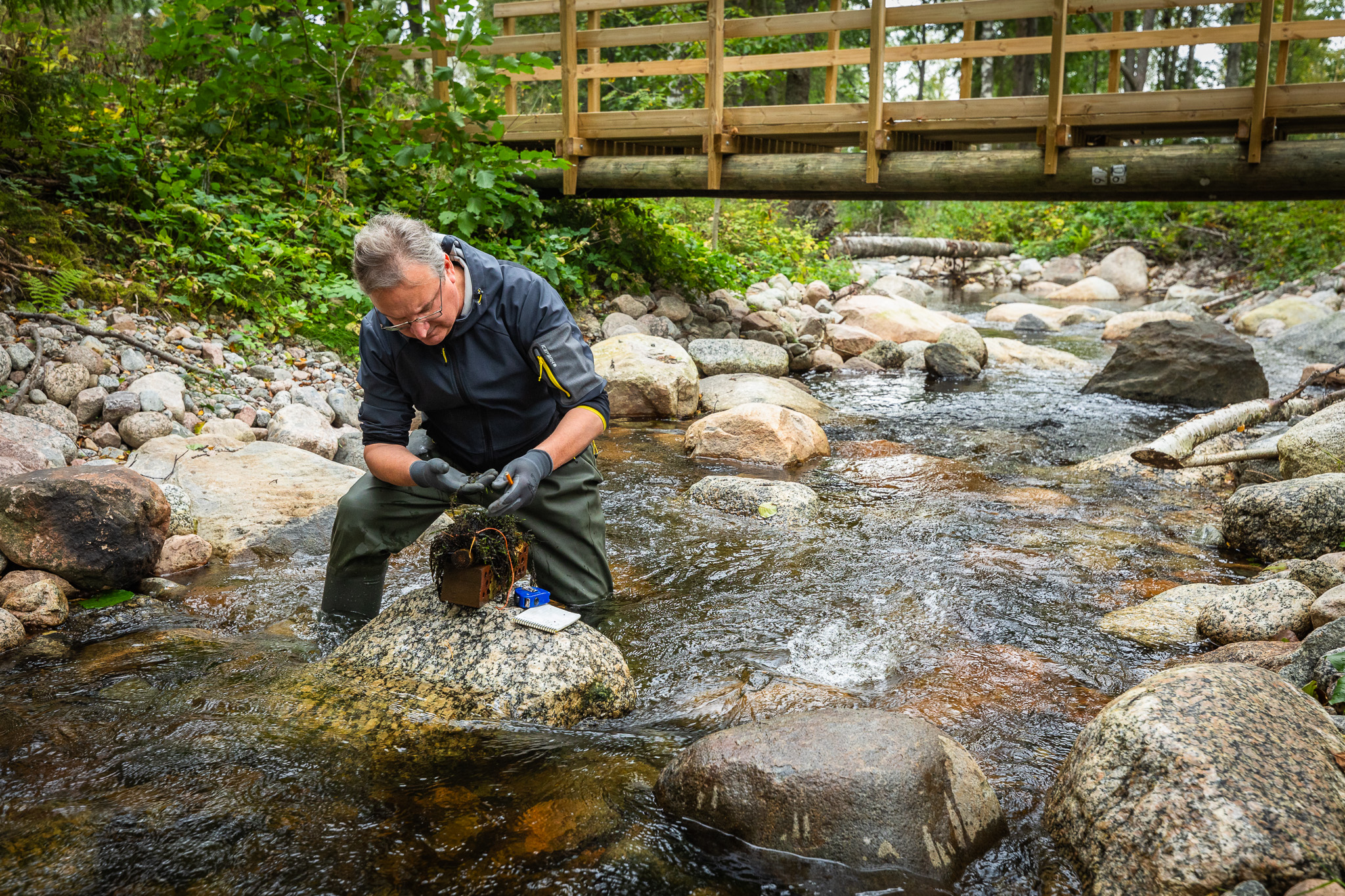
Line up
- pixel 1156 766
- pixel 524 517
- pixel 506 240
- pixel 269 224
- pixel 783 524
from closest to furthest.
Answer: pixel 1156 766 → pixel 524 517 → pixel 783 524 → pixel 269 224 → pixel 506 240

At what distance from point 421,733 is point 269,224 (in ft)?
22.0

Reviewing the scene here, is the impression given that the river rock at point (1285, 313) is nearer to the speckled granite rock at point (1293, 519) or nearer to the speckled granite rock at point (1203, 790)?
the speckled granite rock at point (1293, 519)

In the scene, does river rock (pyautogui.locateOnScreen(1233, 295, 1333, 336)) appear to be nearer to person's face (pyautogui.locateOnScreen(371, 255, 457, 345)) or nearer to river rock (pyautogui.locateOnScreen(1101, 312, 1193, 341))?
river rock (pyautogui.locateOnScreen(1101, 312, 1193, 341))

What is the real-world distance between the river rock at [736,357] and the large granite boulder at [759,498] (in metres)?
3.99

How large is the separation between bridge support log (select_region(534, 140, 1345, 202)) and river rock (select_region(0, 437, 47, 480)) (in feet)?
22.3

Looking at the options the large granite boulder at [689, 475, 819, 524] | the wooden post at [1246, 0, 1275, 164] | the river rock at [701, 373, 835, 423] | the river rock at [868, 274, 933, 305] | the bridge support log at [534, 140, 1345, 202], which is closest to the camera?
the large granite boulder at [689, 475, 819, 524]

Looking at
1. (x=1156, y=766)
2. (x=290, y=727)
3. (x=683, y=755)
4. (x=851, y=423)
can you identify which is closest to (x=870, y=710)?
(x=683, y=755)

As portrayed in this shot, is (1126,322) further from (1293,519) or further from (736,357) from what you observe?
(1293,519)

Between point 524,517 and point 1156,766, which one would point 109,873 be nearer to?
point 524,517

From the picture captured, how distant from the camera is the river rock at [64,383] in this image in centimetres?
558

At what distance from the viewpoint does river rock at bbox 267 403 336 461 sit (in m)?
6.11

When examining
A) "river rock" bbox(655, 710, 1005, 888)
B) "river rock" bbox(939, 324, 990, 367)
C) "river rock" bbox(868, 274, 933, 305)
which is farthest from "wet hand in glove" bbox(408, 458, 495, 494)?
"river rock" bbox(868, 274, 933, 305)

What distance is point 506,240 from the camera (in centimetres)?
→ 1027

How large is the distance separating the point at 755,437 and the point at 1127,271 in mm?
16389
